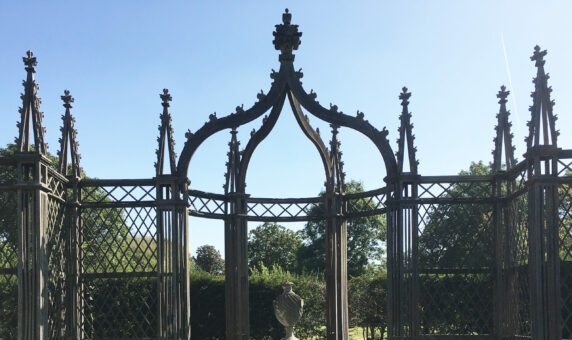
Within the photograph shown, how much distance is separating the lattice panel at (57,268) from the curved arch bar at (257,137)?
15.1 ft

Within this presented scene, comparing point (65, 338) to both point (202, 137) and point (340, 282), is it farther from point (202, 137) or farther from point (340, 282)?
point (340, 282)

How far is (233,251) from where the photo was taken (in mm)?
16750

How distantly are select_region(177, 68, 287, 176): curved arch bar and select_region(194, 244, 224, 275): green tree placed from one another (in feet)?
160

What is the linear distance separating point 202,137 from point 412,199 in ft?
16.0

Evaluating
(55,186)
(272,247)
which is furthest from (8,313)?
(272,247)

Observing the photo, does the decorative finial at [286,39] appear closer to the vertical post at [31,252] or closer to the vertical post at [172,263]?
the vertical post at [172,263]

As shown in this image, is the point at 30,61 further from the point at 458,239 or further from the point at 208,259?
the point at 208,259

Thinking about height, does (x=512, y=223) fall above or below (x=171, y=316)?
above

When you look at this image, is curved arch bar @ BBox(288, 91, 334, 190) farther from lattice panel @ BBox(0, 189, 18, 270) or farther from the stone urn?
lattice panel @ BBox(0, 189, 18, 270)

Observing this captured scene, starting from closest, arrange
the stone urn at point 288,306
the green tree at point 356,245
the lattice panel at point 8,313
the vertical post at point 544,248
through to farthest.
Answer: the vertical post at point 544,248, the lattice panel at point 8,313, the stone urn at point 288,306, the green tree at point 356,245

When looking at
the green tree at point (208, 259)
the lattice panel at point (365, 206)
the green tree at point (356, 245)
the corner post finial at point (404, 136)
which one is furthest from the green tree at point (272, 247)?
the corner post finial at point (404, 136)

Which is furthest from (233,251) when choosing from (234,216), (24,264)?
(24,264)

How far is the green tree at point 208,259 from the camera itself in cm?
6247

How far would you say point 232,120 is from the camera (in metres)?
14.3
